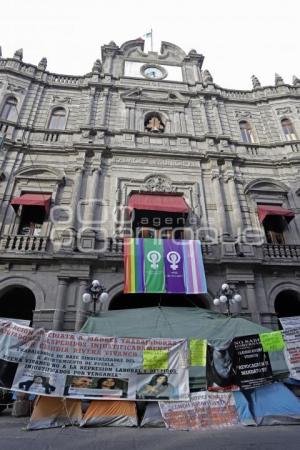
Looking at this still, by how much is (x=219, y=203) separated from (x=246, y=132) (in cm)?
709

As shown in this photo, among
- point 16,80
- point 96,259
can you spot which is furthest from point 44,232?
point 16,80

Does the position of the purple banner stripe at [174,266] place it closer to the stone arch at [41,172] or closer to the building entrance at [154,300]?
the building entrance at [154,300]

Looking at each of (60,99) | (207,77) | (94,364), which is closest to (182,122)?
(207,77)

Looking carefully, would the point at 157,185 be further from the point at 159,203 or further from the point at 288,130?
the point at 288,130

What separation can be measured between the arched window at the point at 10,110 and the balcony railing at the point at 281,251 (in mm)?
15473

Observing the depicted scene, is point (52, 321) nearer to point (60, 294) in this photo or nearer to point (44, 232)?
point (60, 294)

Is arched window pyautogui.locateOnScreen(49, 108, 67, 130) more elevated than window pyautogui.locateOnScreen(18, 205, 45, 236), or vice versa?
arched window pyautogui.locateOnScreen(49, 108, 67, 130)

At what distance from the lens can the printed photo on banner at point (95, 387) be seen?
6.54 m

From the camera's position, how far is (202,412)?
6484 millimetres

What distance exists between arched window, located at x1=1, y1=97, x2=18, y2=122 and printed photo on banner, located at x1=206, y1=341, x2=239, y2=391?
632 inches

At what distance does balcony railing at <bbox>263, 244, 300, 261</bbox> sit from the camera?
12.3m

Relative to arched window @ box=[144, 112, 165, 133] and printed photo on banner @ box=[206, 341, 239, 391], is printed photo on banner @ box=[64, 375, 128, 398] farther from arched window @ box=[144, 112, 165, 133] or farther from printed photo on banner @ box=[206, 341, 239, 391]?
arched window @ box=[144, 112, 165, 133]

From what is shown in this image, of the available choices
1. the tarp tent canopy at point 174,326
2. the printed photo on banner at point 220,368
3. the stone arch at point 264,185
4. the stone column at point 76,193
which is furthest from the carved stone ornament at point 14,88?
the printed photo on banner at point 220,368

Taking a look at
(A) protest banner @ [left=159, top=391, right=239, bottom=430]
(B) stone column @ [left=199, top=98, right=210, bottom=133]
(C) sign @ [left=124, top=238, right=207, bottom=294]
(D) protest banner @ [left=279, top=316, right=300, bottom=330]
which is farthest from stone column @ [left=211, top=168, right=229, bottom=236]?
(A) protest banner @ [left=159, top=391, right=239, bottom=430]
